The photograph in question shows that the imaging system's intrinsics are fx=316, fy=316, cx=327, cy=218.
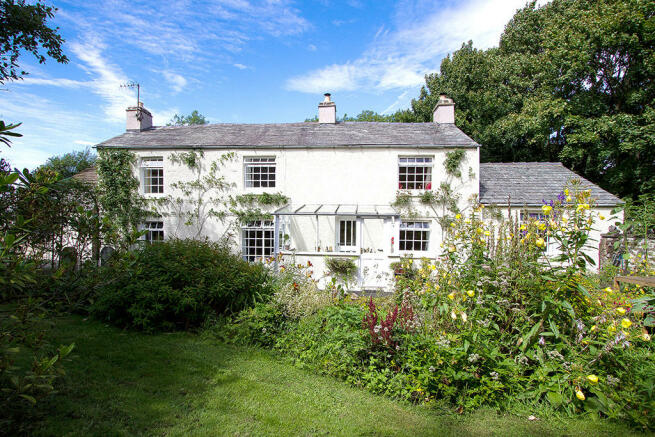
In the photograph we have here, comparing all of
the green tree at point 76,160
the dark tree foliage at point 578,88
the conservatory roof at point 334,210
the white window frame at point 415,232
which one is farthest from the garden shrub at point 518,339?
the green tree at point 76,160

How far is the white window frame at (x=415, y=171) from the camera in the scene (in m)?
13.9

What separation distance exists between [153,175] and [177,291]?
1113 centimetres

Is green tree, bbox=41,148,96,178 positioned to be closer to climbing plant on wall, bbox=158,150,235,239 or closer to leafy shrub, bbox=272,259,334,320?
climbing plant on wall, bbox=158,150,235,239

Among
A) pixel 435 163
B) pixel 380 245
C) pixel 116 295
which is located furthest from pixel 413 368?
pixel 435 163

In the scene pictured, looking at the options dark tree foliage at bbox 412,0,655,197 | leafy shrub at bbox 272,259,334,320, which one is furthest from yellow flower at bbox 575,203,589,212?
dark tree foliage at bbox 412,0,655,197

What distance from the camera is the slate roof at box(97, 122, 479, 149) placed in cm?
1407

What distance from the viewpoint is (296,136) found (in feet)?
49.7

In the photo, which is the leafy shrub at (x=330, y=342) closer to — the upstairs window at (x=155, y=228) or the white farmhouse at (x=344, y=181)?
the white farmhouse at (x=344, y=181)

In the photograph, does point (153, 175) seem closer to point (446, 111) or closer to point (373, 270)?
point (373, 270)

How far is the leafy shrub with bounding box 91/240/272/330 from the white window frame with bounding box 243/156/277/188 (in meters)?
8.06

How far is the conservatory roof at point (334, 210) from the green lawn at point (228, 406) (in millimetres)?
7858

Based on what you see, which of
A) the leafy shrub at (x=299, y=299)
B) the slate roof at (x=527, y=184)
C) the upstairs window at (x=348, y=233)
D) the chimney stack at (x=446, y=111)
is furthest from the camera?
the chimney stack at (x=446, y=111)

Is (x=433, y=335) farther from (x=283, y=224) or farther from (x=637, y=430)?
(x=283, y=224)

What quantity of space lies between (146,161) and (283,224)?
723 centimetres
